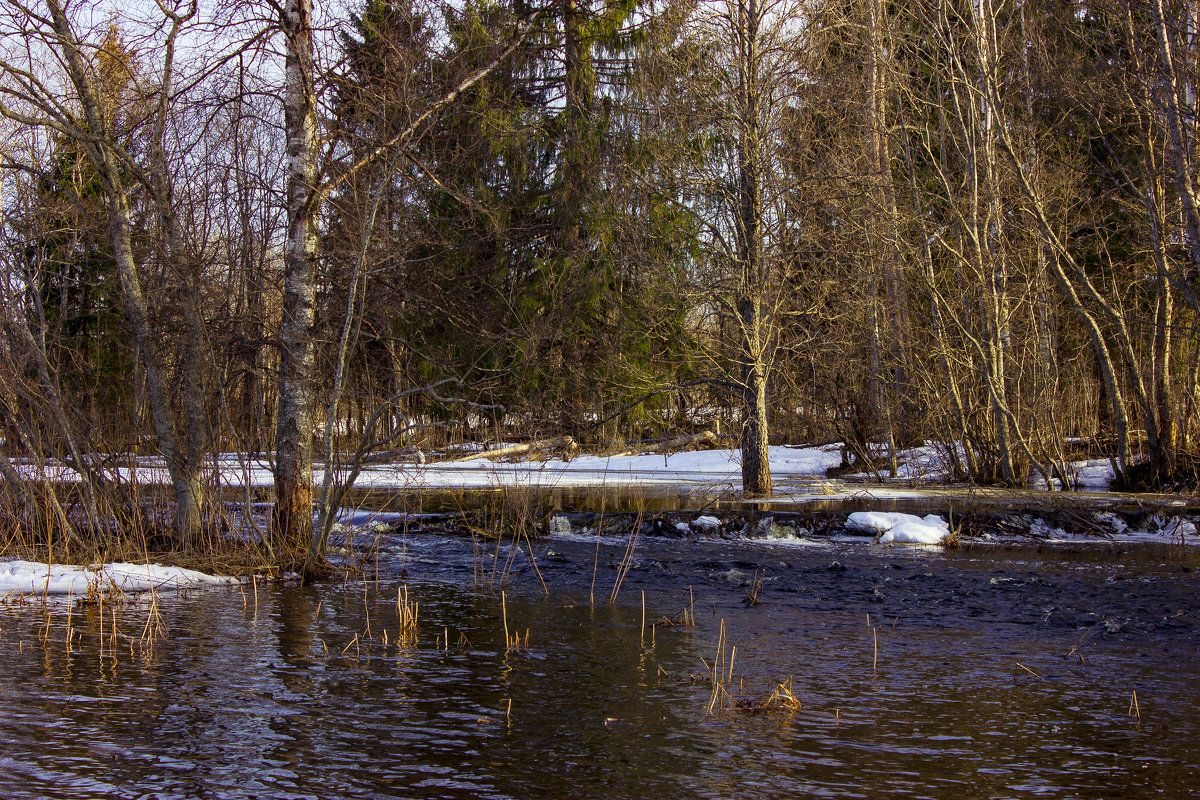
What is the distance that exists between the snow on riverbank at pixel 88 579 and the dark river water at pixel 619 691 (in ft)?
1.33

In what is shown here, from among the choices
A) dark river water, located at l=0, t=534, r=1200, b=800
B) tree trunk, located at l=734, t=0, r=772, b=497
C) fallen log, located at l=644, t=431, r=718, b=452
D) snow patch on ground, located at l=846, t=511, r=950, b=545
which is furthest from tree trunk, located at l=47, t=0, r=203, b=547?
fallen log, located at l=644, t=431, r=718, b=452

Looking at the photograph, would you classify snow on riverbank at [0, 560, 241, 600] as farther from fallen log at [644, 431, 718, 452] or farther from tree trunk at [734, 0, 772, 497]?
fallen log at [644, 431, 718, 452]

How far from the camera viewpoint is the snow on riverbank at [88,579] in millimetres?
7906

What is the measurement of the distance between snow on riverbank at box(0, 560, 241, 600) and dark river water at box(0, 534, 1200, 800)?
1.33ft

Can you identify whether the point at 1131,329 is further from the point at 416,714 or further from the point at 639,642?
the point at 416,714

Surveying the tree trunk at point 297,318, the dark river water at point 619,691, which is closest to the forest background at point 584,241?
the tree trunk at point 297,318

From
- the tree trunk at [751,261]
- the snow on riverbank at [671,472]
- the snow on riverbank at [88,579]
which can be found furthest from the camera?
the snow on riverbank at [671,472]

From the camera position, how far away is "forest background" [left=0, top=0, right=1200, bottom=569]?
927 cm

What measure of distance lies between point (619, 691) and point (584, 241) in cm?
1894

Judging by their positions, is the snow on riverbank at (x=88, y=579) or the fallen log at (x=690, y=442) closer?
the snow on riverbank at (x=88, y=579)

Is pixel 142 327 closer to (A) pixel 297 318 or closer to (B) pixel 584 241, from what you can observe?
(A) pixel 297 318

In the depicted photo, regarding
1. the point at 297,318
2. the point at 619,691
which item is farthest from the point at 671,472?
the point at 619,691

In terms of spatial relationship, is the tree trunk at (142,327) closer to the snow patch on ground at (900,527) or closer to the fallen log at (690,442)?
the snow patch on ground at (900,527)

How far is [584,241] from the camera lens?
76.3ft
